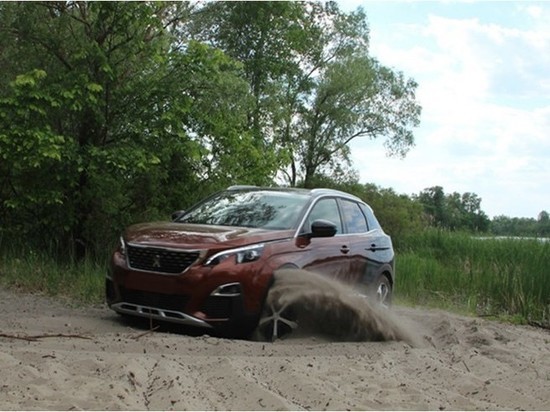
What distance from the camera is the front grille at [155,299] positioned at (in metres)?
6.95

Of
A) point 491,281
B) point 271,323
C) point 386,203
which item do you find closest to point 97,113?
point 271,323

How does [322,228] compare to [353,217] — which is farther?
[353,217]

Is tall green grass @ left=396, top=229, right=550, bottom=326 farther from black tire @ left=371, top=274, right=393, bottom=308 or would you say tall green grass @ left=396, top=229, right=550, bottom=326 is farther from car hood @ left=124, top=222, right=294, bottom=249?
car hood @ left=124, top=222, right=294, bottom=249

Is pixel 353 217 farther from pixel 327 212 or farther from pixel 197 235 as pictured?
pixel 197 235

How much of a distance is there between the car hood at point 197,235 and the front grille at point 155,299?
1.64 feet

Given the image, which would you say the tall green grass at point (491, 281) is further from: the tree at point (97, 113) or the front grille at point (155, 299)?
the front grille at point (155, 299)

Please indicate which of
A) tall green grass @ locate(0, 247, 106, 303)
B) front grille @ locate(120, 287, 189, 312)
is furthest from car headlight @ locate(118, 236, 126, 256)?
tall green grass @ locate(0, 247, 106, 303)

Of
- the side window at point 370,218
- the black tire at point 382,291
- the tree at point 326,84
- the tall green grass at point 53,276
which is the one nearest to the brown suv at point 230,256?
the black tire at point 382,291

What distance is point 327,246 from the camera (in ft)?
26.5

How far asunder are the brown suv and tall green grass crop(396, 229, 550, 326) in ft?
13.0

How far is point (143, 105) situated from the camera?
42.4 ft

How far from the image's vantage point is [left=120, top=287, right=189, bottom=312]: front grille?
6.95 meters

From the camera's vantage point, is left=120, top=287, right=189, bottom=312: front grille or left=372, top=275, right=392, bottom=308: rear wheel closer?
left=120, top=287, right=189, bottom=312: front grille

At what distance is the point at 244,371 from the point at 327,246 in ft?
9.81
